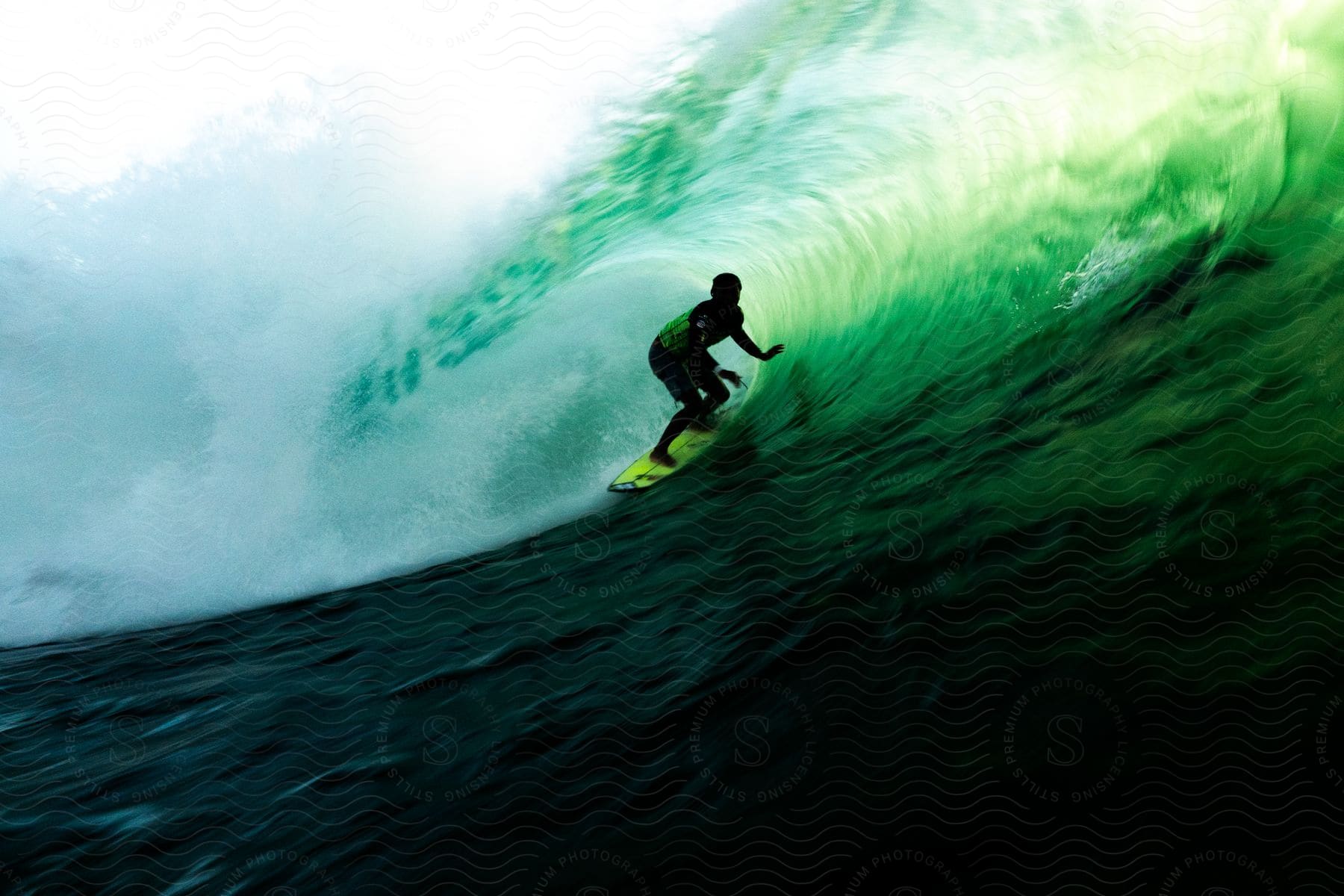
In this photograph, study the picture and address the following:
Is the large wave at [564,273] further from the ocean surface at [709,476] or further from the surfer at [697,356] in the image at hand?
the surfer at [697,356]

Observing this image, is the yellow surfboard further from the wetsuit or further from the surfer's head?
the surfer's head

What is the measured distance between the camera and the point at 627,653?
3900 millimetres

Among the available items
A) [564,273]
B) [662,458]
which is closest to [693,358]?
[662,458]

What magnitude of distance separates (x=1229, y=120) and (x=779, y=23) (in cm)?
280

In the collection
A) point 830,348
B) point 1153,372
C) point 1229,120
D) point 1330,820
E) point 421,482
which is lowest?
point 1330,820

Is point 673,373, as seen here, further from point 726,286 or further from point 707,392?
point 726,286

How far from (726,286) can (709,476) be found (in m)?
1.18

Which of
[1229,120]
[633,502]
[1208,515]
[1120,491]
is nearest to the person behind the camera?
[1208,515]

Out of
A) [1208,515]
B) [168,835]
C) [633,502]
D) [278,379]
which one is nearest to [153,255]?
[278,379]

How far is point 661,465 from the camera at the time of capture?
580cm

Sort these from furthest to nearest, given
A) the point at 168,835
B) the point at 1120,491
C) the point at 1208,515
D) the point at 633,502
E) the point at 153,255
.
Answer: the point at 153,255
the point at 633,502
the point at 1120,491
the point at 1208,515
the point at 168,835

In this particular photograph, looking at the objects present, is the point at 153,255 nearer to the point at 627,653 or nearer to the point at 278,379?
the point at 278,379

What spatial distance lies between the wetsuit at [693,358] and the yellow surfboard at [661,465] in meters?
0.07

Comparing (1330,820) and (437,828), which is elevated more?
(437,828)
